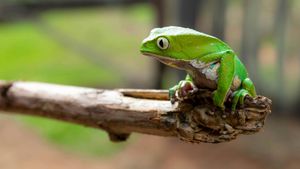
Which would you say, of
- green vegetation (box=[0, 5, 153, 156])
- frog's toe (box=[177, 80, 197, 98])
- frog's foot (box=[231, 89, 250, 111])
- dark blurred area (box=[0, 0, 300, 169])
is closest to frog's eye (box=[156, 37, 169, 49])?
frog's toe (box=[177, 80, 197, 98])

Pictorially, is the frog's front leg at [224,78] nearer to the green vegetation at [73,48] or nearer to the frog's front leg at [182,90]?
the frog's front leg at [182,90]

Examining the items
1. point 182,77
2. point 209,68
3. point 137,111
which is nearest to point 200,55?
point 209,68

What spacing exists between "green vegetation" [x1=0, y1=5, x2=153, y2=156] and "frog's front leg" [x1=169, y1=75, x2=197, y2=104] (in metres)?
3.84

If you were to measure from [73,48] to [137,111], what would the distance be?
5.28 meters

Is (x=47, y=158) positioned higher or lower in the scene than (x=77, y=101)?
lower

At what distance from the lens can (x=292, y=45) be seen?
17.0ft

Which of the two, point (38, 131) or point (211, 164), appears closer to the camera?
point (211, 164)

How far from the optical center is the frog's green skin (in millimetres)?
1750

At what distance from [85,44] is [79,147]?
90.3 inches

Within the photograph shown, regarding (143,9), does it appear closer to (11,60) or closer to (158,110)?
(11,60)

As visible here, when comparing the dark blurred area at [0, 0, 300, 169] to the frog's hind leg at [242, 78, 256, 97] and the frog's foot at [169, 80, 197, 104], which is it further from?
the frog's hind leg at [242, 78, 256, 97]

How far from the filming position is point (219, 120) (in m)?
1.71

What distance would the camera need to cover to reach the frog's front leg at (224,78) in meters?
1.71

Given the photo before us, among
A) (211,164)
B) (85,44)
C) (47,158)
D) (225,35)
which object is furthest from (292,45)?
(85,44)
